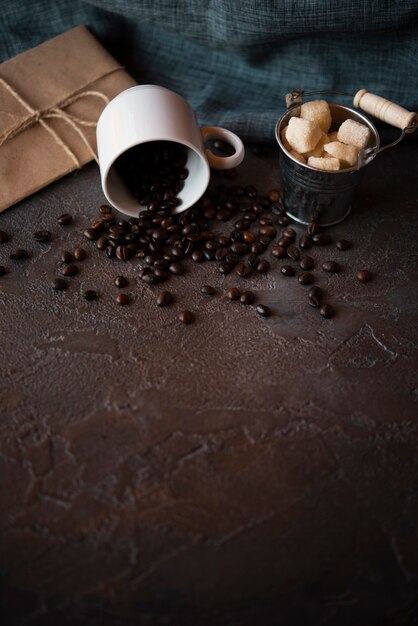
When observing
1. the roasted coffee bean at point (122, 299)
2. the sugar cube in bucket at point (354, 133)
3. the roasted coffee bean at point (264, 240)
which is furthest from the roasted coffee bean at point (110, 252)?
the sugar cube in bucket at point (354, 133)

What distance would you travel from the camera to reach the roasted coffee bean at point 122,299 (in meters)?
1.22

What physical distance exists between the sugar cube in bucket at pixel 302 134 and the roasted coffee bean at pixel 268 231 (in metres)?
0.18

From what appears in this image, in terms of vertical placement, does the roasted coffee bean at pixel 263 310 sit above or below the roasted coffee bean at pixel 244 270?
below

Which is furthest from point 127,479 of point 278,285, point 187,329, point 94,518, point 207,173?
point 207,173

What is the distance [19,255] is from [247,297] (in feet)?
1.58

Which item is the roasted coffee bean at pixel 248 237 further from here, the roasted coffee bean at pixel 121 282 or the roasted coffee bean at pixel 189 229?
the roasted coffee bean at pixel 121 282

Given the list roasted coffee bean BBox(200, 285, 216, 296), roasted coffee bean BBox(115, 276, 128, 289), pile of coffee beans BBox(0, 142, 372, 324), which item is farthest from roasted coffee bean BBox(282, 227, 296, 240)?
roasted coffee bean BBox(115, 276, 128, 289)

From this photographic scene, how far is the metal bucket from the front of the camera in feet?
3.95

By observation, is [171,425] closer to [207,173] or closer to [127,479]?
[127,479]

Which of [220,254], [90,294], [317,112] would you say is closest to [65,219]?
[90,294]

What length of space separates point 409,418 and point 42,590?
2.21ft

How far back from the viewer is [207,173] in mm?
1282

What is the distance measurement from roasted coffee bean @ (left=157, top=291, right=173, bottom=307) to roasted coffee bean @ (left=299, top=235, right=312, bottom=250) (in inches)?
12.0

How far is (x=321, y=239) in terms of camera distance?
1.30 m
